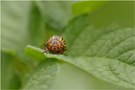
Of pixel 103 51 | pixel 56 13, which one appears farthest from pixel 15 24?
pixel 103 51

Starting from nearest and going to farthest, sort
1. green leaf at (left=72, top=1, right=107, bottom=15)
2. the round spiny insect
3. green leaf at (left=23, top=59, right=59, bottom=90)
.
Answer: green leaf at (left=23, top=59, right=59, bottom=90)
the round spiny insect
green leaf at (left=72, top=1, right=107, bottom=15)

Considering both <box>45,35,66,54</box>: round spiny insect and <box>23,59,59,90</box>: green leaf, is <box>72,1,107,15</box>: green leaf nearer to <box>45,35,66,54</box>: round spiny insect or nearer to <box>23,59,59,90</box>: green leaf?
<box>45,35,66,54</box>: round spiny insect

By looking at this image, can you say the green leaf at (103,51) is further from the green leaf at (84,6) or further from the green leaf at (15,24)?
the green leaf at (15,24)

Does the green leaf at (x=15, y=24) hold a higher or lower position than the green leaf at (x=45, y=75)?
higher

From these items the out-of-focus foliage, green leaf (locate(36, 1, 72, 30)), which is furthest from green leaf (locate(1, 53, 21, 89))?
green leaf (locate(36, 1, 72, 30))

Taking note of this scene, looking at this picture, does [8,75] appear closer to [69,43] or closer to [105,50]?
[69,43]

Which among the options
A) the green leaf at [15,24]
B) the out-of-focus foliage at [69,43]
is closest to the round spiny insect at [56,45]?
the out-of-focus foliage at [69,43]
